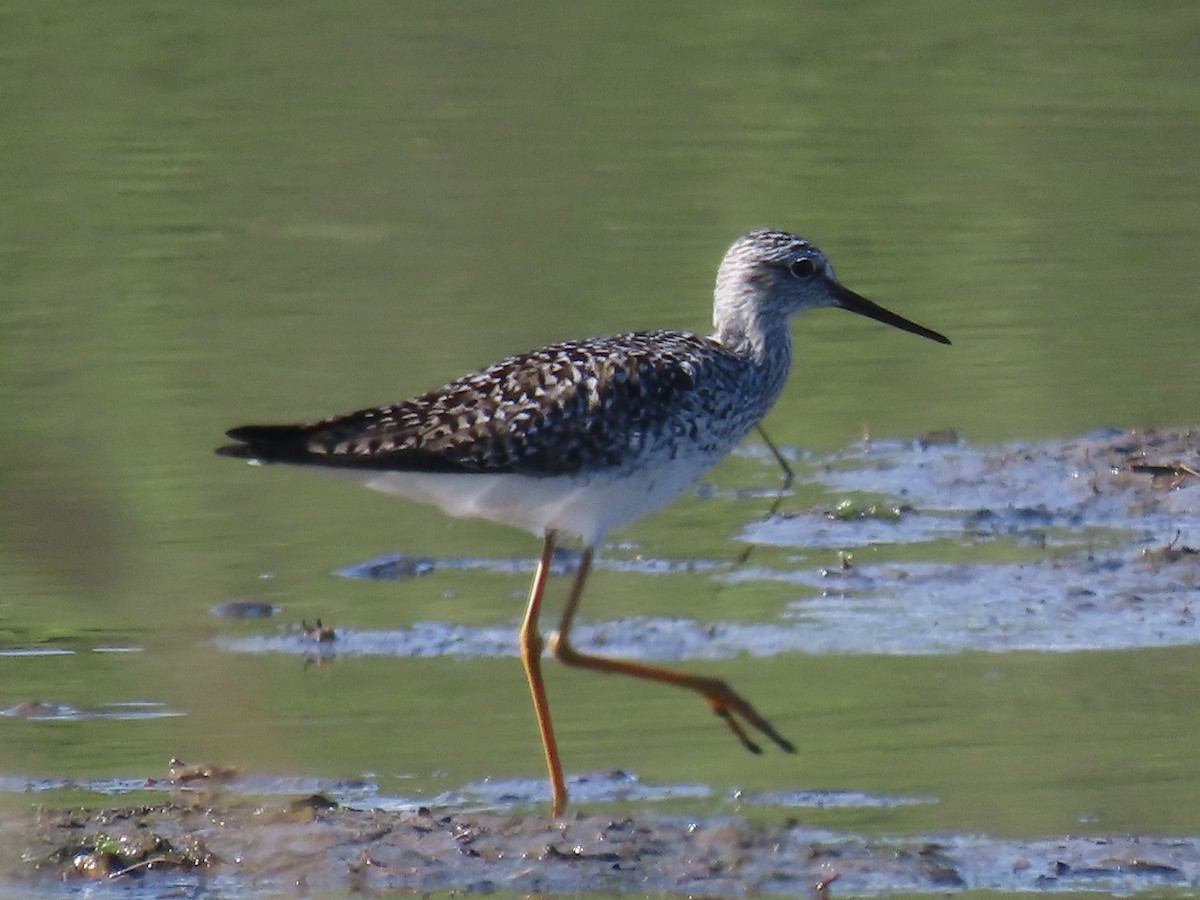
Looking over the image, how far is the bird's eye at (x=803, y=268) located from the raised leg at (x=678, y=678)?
1359mm

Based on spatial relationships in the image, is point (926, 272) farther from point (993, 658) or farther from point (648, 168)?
point (993, 658)

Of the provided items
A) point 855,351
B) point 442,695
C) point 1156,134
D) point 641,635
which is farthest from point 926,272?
point 442,695

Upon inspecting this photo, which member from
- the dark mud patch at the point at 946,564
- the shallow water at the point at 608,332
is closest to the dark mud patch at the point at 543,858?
the shallow water at the point at 608,332

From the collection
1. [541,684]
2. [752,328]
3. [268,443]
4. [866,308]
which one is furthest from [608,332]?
[268,443]

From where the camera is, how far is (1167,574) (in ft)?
25.3

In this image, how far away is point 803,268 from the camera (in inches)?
302

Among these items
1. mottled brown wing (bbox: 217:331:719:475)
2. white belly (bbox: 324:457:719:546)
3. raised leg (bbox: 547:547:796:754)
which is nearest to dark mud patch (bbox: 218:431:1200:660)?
raised leg (bbox: 547:547:796:754)

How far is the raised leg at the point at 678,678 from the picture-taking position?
21.1 feet

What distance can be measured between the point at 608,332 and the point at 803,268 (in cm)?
359

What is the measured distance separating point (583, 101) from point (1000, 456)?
30.1 feet

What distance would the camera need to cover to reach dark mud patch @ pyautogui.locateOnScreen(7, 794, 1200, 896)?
17.7 feet

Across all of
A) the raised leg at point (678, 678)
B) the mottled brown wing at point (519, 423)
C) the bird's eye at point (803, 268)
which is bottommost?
the raised leg at point (678, 678)

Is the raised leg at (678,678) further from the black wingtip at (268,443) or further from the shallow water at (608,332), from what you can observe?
the black wingtip at (268,443)

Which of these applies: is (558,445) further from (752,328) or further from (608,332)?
(608,332)
